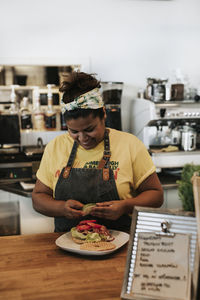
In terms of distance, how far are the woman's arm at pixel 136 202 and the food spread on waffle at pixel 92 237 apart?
0.07 m

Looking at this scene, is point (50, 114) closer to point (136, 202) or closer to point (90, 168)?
point (90, 168)

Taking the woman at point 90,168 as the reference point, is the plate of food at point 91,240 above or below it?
below

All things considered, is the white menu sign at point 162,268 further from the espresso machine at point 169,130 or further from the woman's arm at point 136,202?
the espresso machine at point 169,130

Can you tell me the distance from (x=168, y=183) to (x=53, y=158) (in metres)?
1.96

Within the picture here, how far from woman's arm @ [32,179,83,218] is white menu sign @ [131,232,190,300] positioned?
604mm

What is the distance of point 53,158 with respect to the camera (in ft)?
5.88

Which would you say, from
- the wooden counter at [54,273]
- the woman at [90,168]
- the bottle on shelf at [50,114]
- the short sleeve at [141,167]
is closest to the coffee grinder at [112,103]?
the bottle on shelf at [50,114]

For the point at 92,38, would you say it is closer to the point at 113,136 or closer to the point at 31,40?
the point at 31,40

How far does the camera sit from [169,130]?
3.83m

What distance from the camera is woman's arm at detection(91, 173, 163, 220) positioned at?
1507 mm

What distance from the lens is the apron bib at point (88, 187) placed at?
1.71 metres

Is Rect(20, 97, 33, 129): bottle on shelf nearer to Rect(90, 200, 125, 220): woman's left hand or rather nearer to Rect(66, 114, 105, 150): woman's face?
Rect(66, 114, 105, 150): woman's face

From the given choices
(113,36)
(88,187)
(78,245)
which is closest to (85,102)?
(88,187)

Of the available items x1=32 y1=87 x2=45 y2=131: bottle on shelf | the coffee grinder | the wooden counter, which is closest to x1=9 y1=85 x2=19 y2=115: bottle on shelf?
x1=32 y1=87 x2=45 y2=131: bottle on shelf
